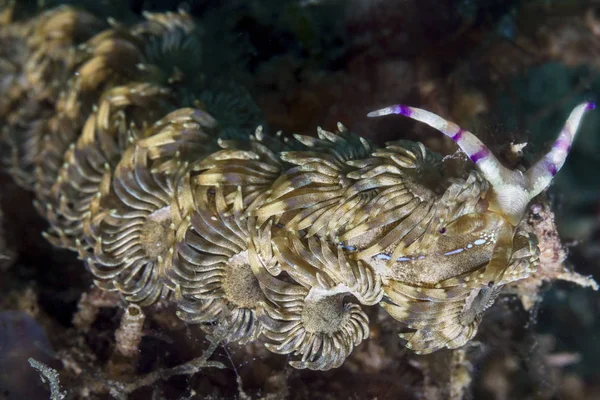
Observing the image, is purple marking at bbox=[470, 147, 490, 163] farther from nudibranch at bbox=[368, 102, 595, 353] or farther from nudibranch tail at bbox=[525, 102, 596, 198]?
nudibranch tail at bbox=[525, 102, 596, 198]

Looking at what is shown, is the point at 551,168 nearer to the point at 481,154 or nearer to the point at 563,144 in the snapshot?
the point at 563,144

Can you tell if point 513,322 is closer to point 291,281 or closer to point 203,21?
point 291,281

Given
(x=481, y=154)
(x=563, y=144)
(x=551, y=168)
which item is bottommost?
(x=481, y=154)

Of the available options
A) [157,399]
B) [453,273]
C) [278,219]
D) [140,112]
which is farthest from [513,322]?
[140,112]

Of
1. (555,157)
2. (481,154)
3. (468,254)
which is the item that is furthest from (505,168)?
(468,254)

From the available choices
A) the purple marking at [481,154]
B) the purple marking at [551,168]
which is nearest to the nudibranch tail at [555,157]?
the purple marking at [551,168]

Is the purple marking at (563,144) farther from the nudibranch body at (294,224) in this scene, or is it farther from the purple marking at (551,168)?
the purple marking at (551,168)

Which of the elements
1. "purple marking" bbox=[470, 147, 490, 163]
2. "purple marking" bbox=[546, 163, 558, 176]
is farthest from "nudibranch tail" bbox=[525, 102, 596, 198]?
"purple marking" bbox=[470, 147, 490, 163]
